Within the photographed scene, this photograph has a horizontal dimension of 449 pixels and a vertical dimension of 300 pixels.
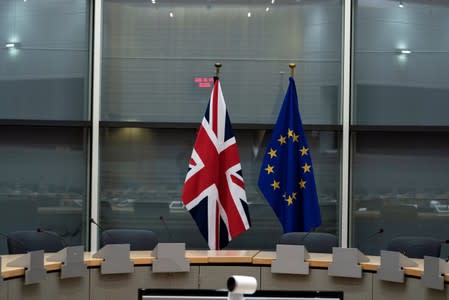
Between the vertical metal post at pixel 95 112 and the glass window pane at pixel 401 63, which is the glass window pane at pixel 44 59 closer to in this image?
the vertical metal post at pixel 95 112

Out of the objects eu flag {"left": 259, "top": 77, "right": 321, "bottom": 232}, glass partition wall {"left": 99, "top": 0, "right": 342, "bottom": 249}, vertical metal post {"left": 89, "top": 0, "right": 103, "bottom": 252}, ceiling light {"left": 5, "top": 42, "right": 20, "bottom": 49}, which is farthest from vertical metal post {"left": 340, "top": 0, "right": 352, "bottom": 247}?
ceiling light {"left": 5, "top": 42, "right": 20, "bottom": 49}

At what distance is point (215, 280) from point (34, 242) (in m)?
1.77

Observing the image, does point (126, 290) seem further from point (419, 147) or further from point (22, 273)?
point (419, 147)

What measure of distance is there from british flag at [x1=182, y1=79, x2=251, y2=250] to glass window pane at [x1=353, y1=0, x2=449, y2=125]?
1.70 m

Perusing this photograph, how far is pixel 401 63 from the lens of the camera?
893 cm

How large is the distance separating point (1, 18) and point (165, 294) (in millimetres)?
6226

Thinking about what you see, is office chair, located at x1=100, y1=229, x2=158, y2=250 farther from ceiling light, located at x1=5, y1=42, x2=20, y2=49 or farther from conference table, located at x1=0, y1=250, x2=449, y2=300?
ceiling light, located at x1=5, y1=42, x2=20, y2=49

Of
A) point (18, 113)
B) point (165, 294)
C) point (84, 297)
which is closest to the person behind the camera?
point (165, 294)

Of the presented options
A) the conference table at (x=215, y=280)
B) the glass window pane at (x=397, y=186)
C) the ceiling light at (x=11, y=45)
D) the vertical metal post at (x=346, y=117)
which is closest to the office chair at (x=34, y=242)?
the conference table at (x=215, y=280)

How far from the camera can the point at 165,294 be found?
10.5ft

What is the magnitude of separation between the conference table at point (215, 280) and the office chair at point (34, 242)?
75 cm

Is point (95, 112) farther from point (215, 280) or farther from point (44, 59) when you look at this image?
point (215, 280)

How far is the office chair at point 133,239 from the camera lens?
7238 millimetres

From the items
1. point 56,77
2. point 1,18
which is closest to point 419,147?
point 56,77
